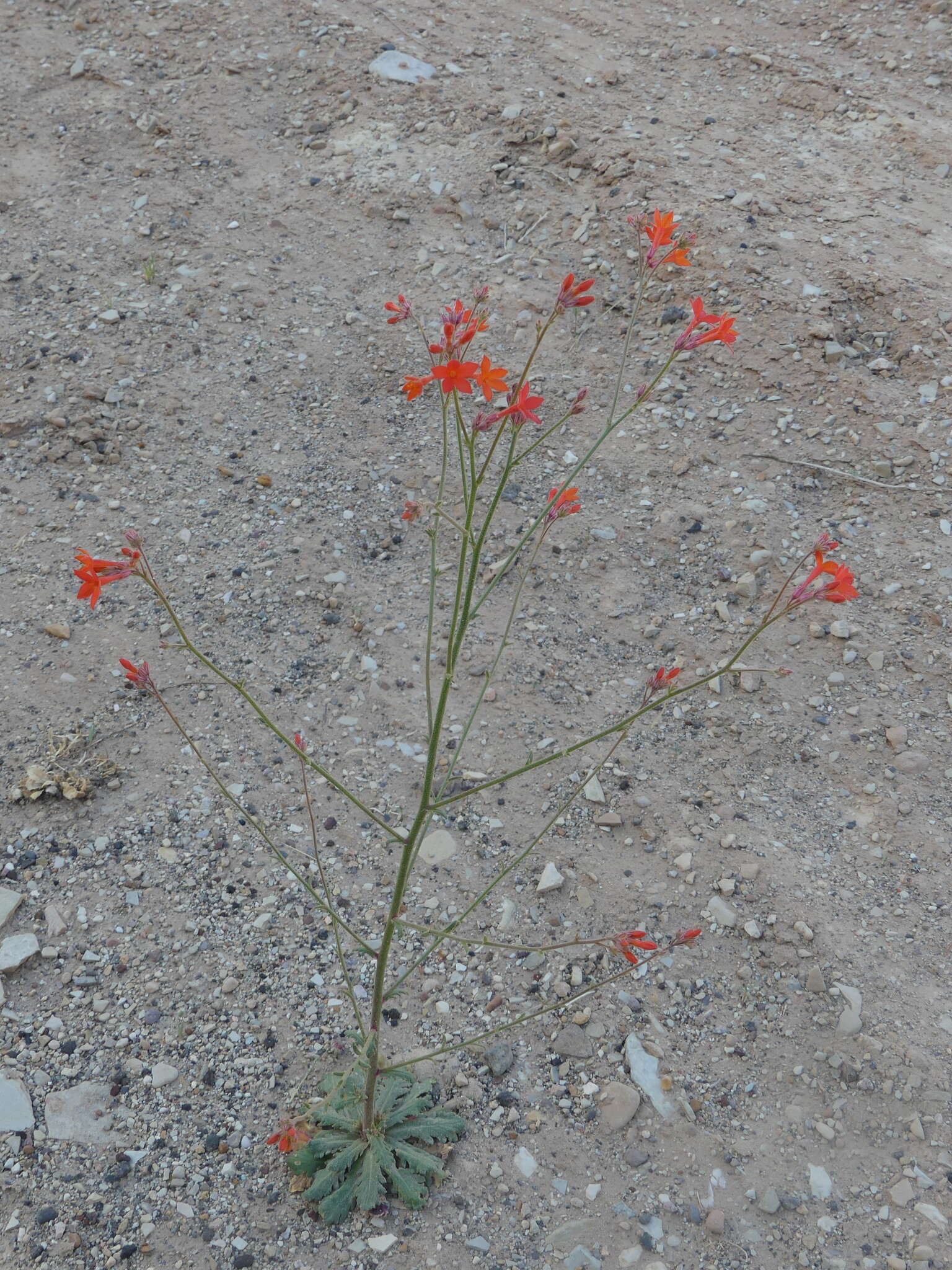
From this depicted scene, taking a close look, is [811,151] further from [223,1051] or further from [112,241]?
[223,1051]

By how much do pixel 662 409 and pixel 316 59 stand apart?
11.2 feet

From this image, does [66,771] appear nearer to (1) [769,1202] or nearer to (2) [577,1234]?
(2) [577,1234]

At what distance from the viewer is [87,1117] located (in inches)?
94.2

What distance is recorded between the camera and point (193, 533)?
153 inches

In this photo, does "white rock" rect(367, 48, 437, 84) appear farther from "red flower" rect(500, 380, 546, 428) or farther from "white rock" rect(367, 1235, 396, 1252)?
"white rock" rect(367, 1235, 396, 1252)

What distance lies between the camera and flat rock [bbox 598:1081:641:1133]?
242cm

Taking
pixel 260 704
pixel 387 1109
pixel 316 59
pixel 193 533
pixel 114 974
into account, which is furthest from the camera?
pixel 316 59

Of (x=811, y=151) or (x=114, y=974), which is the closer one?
(x=114, y=974)

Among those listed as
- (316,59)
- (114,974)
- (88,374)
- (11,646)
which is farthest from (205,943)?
(316,59)

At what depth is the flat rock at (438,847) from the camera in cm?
294

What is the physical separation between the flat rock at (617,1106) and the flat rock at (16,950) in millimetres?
1583

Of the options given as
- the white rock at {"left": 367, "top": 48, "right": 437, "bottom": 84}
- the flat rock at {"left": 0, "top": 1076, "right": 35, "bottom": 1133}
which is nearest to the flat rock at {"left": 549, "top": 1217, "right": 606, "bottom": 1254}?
the flat rock at {"left": 0, "top": 1076, "right": 35, "bottom": 1133}

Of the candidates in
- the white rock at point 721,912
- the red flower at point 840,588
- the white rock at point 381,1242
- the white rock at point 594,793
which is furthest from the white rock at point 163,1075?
the red flower at point 840,588

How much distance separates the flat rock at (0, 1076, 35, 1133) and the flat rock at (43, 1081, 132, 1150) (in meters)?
0.04
